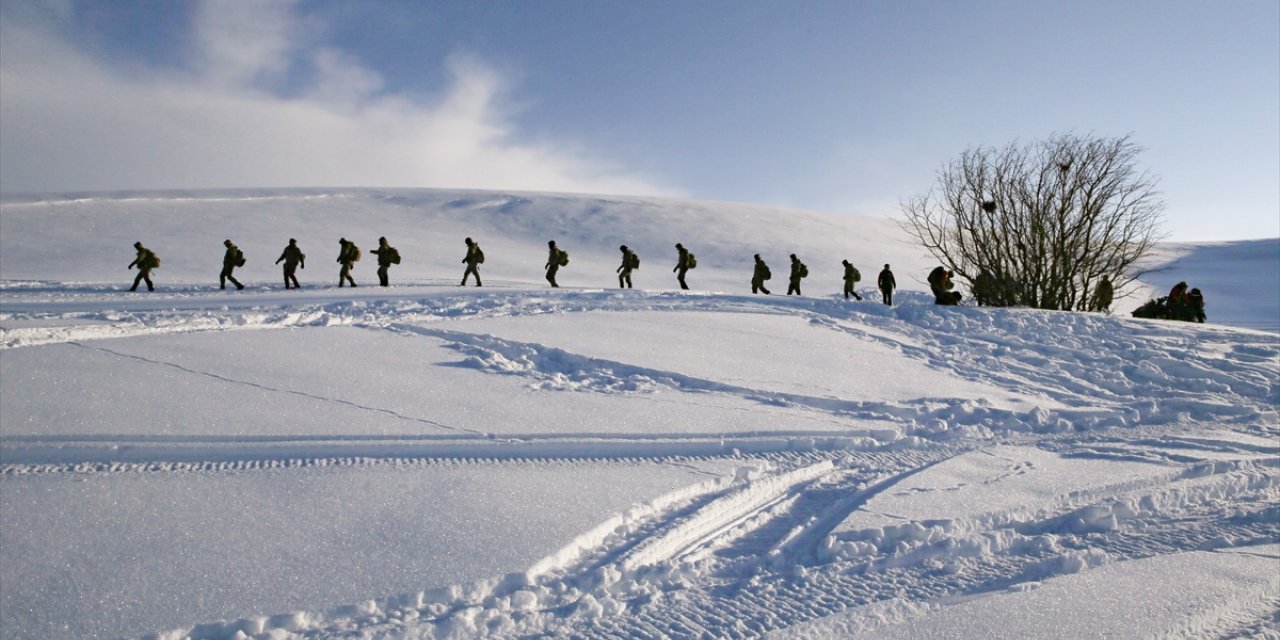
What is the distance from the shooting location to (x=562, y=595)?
366cm

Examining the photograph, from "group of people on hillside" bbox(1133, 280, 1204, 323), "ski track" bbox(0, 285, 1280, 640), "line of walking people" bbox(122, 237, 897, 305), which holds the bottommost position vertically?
"ski track" bbox(0, 285, 1280, 640)

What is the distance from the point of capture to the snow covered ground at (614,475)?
361 centimetres

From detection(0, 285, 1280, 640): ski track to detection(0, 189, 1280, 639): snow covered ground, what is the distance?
0.03 meters

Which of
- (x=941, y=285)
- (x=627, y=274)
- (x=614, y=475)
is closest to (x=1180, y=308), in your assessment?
(x=941, y=285)

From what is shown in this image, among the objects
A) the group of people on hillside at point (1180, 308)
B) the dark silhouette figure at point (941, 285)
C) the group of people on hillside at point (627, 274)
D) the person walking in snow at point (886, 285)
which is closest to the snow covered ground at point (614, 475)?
Answer: the dark silhouette figure at point (941, 285)

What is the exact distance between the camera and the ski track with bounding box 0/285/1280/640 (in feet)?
11.7

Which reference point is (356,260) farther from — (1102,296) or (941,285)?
(1102,296)

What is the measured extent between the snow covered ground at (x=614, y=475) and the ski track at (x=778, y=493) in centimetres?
3

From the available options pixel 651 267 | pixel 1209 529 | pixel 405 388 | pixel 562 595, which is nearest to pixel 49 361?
pixel 405 388

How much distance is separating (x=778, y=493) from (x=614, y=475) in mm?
1185

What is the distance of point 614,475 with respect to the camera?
5266 mm

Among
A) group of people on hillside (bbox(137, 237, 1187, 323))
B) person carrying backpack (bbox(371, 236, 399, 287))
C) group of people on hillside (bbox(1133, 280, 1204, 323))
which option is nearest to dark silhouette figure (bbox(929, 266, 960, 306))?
group of people on hillside (bbox(137, 237, 1187, 323))

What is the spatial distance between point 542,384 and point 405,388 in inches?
54.6

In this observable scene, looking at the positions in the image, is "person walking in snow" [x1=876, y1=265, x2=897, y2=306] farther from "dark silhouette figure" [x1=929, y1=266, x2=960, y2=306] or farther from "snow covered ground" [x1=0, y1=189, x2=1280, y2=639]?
"snow covered ground" [x1=0, y1=189, x2=1280, y2=639]
